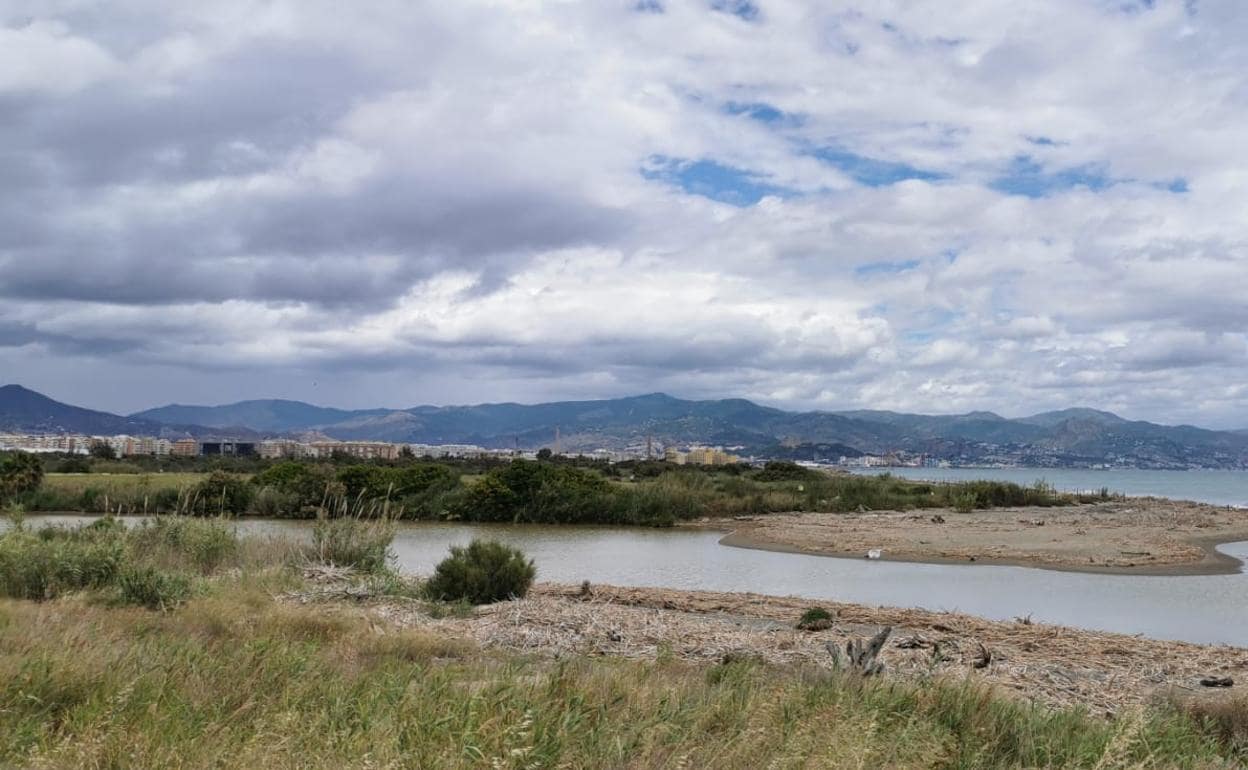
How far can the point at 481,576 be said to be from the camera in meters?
14.7

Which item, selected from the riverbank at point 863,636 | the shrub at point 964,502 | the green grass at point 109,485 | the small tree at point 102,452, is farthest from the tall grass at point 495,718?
the small tree at point 102,452

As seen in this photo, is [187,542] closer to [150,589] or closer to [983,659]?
[150,589]

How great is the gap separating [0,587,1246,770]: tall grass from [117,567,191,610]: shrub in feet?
10.5

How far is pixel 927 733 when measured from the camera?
5.88 meters

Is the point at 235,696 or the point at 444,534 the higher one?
the point at 235,696

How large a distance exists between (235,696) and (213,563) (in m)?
12.2

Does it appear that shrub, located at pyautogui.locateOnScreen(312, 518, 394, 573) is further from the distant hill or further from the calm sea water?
the distant hill

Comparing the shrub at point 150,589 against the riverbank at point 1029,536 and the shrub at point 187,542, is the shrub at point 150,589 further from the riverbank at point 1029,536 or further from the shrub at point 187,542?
the riverbank at point 1029,536

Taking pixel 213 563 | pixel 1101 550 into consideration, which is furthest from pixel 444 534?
pixel 1101 550

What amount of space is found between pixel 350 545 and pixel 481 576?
12.1 feet

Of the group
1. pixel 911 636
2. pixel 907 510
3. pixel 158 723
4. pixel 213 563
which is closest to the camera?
pixel 158 723

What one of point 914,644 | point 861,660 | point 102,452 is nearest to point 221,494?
point 914,644

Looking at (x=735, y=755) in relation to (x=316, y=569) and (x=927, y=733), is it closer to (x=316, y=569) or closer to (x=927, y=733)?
(x=927, y=733)

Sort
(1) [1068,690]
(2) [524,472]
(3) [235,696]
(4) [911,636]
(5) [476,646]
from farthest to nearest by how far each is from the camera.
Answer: (2) [524,472]
(4) [911,636]
(5) [476,646]
(1) [1068,690]
(3) [235,696]
